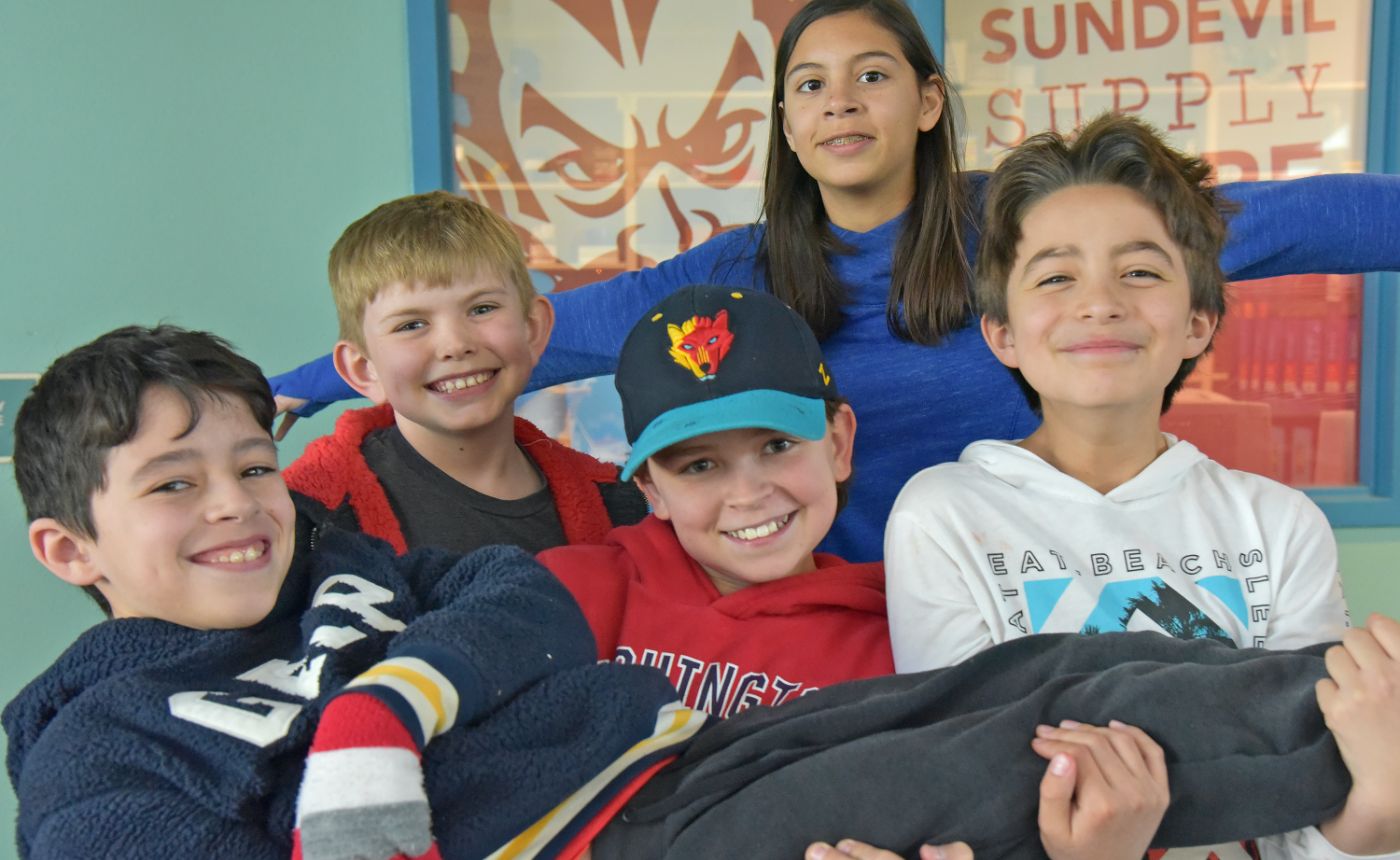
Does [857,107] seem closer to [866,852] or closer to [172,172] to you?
[866,852]

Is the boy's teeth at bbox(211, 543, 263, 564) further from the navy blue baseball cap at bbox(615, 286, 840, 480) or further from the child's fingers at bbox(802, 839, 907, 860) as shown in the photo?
the child's fingers at bbox(802, 839, 907, 860)

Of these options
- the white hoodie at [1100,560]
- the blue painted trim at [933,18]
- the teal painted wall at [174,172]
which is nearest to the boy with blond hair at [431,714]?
the white hoodie at [1100,560]

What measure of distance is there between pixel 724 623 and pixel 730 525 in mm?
93

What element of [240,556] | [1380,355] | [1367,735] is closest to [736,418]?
[240,556]

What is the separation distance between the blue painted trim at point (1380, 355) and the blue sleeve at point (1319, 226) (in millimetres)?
1363

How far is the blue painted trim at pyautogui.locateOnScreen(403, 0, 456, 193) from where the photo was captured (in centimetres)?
221

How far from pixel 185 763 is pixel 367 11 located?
1903mm

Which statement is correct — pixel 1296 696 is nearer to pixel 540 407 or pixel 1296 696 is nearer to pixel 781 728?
pixel 781 728

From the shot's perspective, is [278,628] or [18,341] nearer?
[278,628]

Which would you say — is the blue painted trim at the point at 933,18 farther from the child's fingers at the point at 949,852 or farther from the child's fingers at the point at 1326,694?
the child's fingers at the point at 949,852

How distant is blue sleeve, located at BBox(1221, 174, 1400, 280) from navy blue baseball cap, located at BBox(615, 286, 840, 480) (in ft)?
1.85

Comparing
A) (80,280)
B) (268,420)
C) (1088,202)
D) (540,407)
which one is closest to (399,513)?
(268,420)

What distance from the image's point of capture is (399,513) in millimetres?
1288

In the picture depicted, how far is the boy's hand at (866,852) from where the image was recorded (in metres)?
0.69
